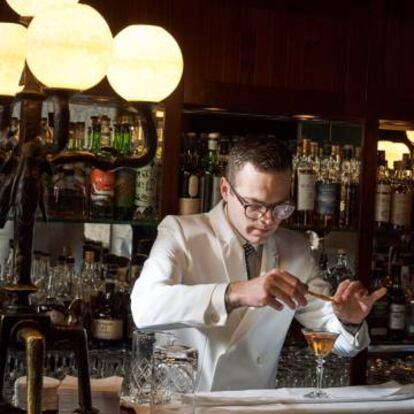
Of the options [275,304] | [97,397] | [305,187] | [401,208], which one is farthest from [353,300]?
[401,208]

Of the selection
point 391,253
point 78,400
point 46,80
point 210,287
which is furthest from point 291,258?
point 46,80

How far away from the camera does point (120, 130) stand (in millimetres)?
3098

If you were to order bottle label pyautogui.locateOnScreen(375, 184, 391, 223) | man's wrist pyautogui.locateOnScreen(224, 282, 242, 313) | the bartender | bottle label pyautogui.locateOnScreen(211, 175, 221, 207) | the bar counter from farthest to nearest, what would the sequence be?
1. bottle label pyautogui.locateOnScreen(375, 184, 391, 223)
2. bottle label pyautogui.locateOnScreen(211, 175, 221, 207)
3. the bartender
4. man's wrist pyautogui.locateOnScreen(224, 282, 242, 313)
5. the bar counter

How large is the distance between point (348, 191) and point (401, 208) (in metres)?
0.25

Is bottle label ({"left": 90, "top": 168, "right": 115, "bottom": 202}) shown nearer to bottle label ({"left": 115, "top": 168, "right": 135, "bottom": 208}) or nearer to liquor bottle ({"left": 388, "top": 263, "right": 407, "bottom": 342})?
bottle label ({"left": 115, "top": 168, "right": 135, "bottom": 208})

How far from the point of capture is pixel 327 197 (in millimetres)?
3303

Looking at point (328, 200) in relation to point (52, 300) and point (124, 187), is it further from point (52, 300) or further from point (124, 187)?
point (52, 300)

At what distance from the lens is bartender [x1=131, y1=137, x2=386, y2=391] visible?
225 centimetres

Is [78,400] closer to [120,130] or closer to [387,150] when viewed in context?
[120,130]

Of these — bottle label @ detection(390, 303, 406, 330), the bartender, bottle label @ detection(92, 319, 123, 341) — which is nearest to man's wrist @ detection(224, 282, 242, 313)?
the bartender

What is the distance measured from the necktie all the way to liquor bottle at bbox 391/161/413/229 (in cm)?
95

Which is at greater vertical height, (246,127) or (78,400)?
(246,127)

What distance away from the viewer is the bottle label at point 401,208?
3432mm

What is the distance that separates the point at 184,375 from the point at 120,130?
1416mm
